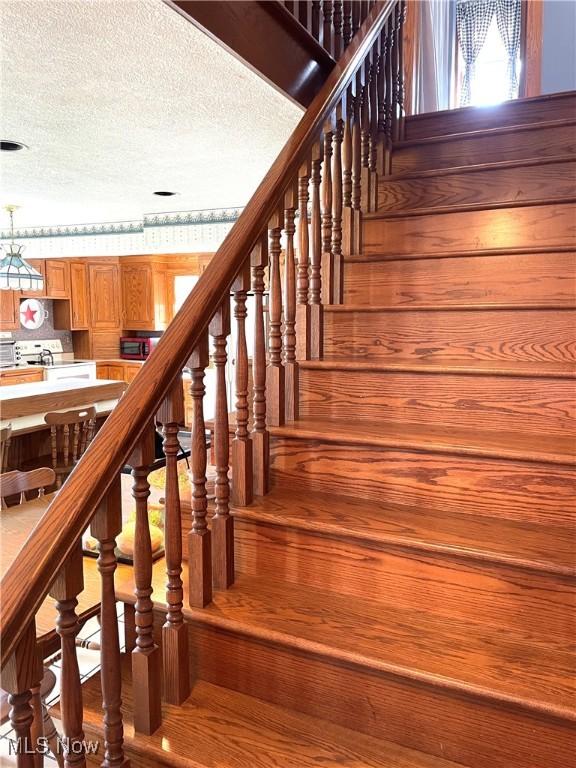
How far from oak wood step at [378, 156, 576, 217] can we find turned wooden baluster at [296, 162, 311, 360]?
1.93 ft

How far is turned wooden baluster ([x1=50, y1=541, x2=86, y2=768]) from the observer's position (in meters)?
1.00

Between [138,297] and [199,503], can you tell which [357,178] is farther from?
[138,297]

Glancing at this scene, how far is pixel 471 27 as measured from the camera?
504 cm

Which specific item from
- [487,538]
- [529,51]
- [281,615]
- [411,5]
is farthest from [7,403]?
[529,51]

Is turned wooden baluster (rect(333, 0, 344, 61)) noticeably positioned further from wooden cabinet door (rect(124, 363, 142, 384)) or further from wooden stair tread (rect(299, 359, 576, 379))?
wooden cabinet door (rect(124, 363, 142, 384))

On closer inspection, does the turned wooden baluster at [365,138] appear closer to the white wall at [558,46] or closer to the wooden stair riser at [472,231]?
the wooden stair riser at [472,231]

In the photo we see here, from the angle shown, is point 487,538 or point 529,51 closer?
point 487,538

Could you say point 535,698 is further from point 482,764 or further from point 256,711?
point 256,711

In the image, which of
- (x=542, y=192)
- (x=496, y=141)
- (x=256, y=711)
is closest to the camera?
(x=256, y=711)

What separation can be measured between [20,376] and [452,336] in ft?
21.5

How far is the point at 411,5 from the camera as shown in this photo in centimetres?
407

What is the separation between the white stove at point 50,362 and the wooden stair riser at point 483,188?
5.96m

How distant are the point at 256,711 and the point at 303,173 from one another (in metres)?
1.52

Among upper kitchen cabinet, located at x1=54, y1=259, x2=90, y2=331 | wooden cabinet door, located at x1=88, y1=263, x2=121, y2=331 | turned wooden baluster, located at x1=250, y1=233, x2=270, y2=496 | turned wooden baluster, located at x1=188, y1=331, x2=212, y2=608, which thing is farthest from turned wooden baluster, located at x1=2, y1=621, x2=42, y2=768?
wooden cabinet door, located at x1=88, y1=263, x2=121, y2=331
